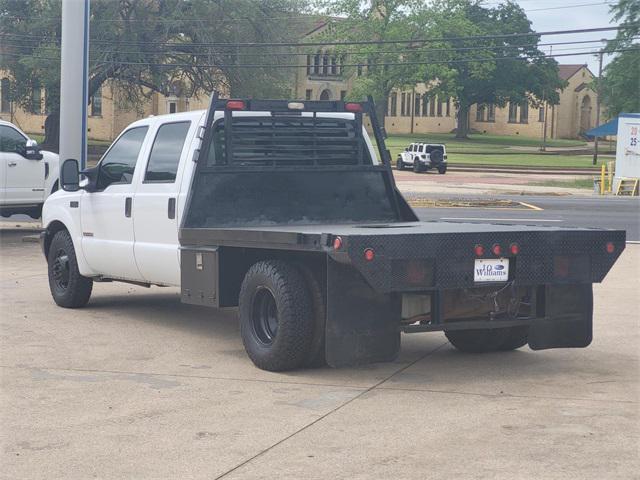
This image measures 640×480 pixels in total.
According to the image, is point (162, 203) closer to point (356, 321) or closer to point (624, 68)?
point (356, 321)

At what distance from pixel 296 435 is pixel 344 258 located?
1477 mm

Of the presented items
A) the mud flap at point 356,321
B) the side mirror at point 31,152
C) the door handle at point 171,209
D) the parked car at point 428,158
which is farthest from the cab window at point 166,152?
the parked car at point 428,158

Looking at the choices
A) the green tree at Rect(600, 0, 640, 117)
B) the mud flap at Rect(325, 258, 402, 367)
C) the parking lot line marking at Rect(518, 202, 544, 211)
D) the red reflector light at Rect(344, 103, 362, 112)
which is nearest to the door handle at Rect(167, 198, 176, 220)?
the red reflector light at Rect(344, 103, 362, 112)

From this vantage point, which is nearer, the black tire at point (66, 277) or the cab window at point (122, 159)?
the cab window at point (122, 159)

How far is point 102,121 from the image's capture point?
83500 mm

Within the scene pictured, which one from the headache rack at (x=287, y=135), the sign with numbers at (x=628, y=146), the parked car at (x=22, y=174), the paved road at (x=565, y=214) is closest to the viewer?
the headache rack at (x=287, y=135)

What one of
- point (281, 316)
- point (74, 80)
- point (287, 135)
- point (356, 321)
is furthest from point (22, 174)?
point (356, 321)

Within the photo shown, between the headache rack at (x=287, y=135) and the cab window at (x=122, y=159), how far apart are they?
54.7 inches

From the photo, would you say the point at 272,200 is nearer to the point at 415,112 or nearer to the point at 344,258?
the point at 344,258

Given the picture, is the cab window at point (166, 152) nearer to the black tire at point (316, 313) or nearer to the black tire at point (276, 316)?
the black tire at point (276, 316)

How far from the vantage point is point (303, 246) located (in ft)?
25.7

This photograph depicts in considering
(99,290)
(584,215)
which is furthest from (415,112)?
(99,290)

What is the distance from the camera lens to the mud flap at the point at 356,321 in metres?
7.76

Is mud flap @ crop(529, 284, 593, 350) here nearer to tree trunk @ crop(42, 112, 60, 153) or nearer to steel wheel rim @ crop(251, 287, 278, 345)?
steel wheel rim @ crop(251, 287, 278, 345)
